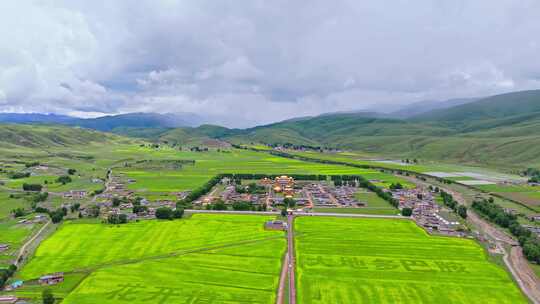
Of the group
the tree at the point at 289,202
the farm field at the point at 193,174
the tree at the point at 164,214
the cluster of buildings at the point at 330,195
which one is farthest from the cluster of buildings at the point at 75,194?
the cluster of buildings at the point at 330,195

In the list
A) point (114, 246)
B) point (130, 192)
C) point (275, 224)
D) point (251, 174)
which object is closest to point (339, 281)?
point (275, 224)

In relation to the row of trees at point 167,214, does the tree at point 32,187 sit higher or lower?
higher

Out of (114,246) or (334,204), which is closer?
(114,246)

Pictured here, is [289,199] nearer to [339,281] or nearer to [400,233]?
[400,233]

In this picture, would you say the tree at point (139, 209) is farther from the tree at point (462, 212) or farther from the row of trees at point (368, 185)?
the tree at point (462, 212)

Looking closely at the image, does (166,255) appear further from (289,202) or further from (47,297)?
(289,202)

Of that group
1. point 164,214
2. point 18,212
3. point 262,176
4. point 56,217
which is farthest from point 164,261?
point 262,176
